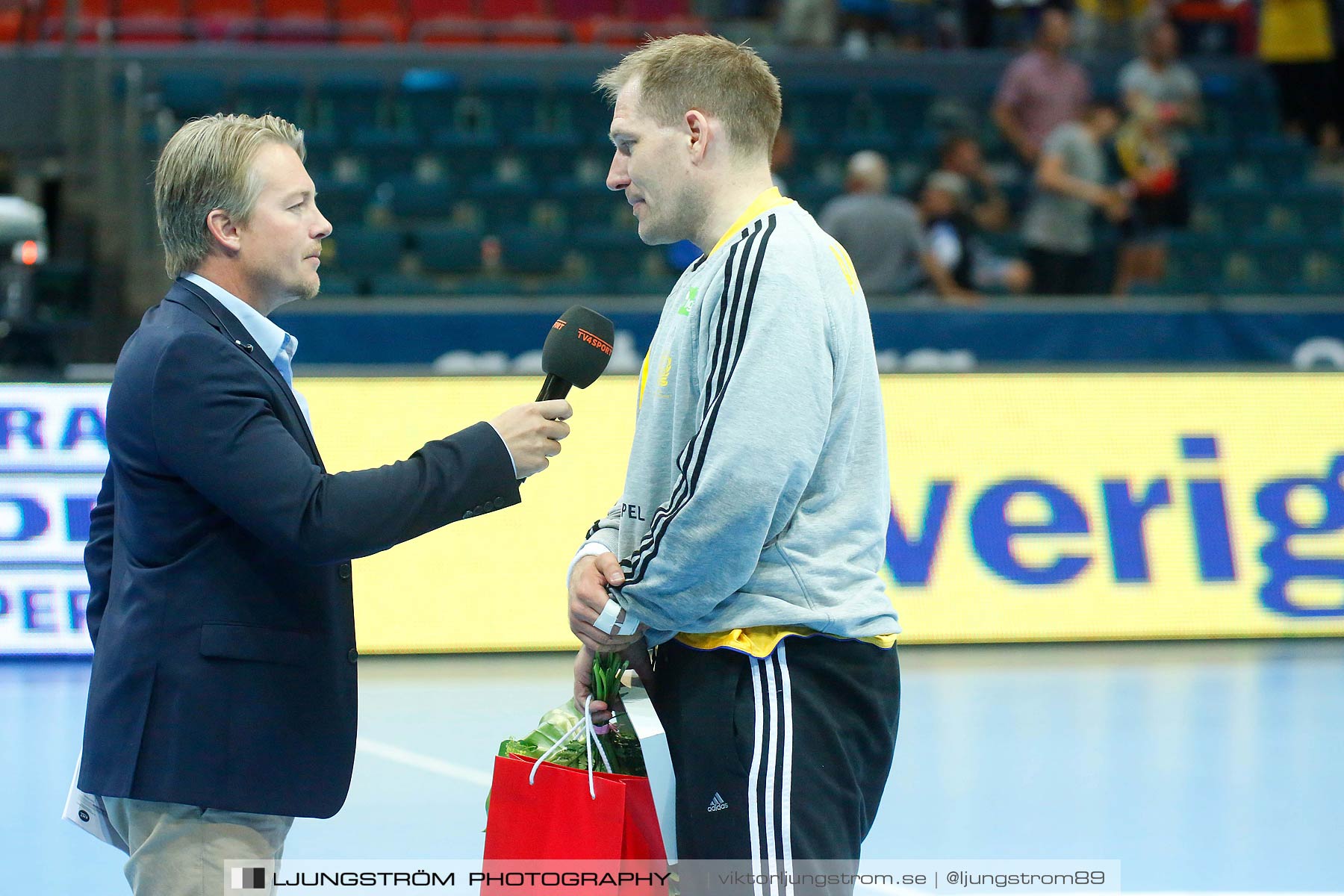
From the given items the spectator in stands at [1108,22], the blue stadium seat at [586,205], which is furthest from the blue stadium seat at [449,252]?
the spectator in stands at [1108,22]

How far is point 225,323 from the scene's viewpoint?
2.32 meters

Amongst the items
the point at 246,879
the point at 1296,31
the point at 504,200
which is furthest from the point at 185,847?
the point at 1296,31

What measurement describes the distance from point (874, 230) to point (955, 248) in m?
0.95

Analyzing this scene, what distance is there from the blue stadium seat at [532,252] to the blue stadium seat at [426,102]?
1552mm

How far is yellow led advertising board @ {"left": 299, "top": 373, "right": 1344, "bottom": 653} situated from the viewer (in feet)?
22.1

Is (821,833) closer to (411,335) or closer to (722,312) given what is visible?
(722,312)

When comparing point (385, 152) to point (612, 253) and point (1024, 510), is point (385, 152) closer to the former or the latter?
point (612, 253)

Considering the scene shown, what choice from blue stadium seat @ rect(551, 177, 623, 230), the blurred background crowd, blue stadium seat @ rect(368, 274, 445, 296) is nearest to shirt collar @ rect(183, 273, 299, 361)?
the blurred background crowd

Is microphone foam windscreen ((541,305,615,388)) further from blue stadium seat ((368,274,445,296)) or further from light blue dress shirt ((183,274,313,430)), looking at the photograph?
blue stadium seat ((368,274,445,296))

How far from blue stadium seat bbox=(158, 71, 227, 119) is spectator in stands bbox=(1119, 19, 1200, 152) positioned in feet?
23.0

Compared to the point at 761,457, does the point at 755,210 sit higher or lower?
higher

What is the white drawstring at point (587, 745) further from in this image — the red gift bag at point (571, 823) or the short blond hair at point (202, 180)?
the short blond hair at point (202, 180)

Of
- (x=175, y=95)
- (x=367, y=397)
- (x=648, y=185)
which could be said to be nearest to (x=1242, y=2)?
(x=175, y=95)

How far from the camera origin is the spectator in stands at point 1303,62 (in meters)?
12.7
